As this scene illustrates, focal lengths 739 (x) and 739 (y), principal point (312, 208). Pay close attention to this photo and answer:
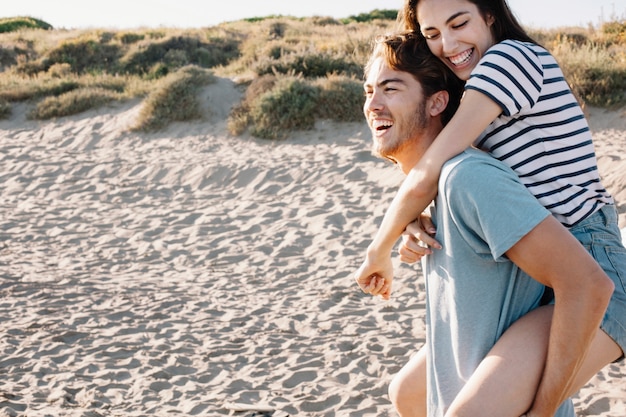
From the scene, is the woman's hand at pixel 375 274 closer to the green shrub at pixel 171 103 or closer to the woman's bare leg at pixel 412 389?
the woman's bare leg at pixel 412 389

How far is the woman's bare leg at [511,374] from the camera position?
170cm

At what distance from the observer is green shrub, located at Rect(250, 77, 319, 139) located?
11.3 metres

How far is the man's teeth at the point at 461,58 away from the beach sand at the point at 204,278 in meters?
2.48

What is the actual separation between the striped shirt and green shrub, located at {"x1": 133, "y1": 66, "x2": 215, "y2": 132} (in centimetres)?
1099

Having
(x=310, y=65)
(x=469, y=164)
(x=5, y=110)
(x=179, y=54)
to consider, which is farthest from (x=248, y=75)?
(x=469, y=164)

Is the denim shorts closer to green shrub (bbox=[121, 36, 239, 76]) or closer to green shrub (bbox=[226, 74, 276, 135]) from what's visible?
green shrub (bbox=[226, 74, 276, 135])

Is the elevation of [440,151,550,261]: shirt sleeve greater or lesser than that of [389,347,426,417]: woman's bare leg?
greater

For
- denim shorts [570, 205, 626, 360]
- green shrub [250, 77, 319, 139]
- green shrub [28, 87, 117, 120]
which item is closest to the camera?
denim shorts [570, 205, 626, 360]

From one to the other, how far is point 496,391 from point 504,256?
31 cm

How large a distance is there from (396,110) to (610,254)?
0.72m

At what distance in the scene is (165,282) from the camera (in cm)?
678

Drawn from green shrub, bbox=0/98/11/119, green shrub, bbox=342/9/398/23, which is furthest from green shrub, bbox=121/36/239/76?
green shrub, bbox=342/9/398/23

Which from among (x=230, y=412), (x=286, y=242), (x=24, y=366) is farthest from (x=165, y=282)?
(x=230, y=412)

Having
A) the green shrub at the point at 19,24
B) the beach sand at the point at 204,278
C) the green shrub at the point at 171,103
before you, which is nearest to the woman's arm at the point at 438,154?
the beach sand at the point at 204,278
